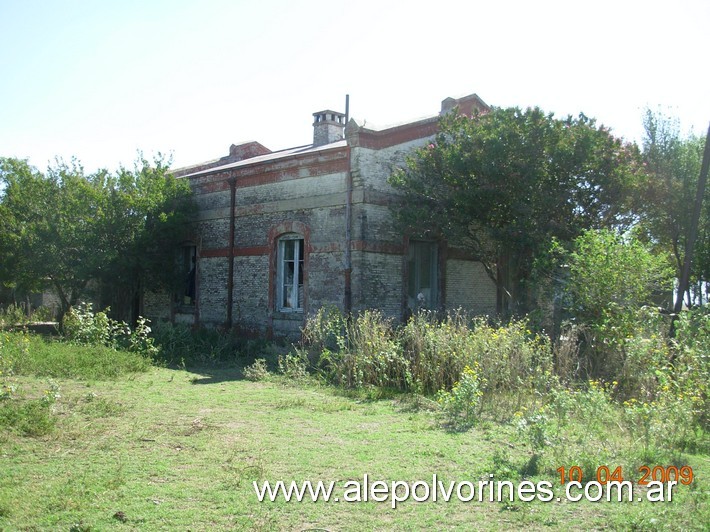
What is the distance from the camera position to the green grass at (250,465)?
477 cm

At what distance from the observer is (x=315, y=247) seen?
605 inches

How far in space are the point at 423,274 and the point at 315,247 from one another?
297cm

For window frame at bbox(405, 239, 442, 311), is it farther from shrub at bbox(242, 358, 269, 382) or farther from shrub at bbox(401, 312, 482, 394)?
shrub at bbox(401, 312, 482, 394)

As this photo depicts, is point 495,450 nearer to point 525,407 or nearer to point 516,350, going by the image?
point 525,407

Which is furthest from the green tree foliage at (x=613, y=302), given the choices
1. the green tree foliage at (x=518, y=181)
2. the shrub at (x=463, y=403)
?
the green tree foliage at (x=518, y=181)

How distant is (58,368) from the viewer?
35.3ft

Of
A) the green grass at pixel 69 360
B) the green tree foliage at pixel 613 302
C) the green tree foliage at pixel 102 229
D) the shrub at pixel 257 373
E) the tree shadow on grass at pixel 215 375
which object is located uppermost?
the green tree foliage at pixel 102 229

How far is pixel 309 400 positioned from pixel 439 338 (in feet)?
7.24

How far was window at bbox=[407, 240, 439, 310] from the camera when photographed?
52.6ft

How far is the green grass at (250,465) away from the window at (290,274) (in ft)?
22.3

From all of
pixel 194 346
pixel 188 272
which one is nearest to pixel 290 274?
pixel 194 346

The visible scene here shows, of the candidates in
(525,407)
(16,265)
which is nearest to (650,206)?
(525,407)
